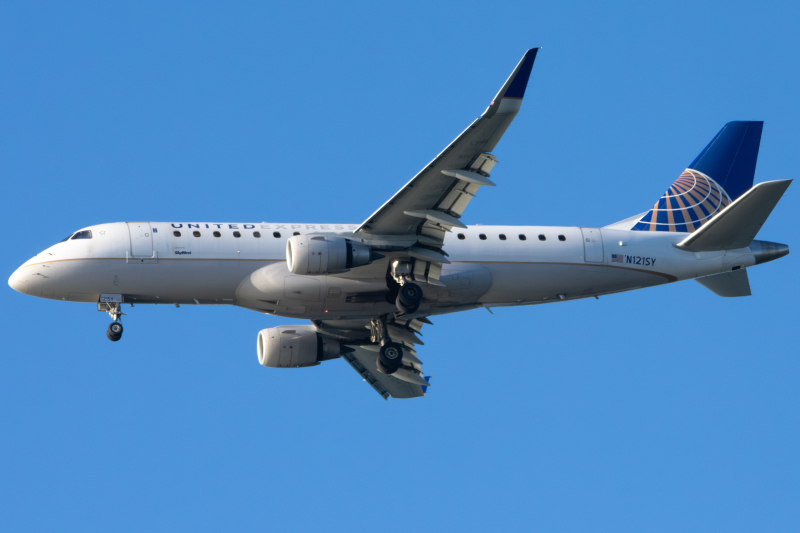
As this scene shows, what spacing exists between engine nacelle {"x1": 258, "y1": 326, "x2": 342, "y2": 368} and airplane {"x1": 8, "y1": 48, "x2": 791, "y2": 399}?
0.05 m

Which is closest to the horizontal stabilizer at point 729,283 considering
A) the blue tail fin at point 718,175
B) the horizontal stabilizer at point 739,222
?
the horizontal stabilizer at point 739,222

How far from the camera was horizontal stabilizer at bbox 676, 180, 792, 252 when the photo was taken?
40.6 m

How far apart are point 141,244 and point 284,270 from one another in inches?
208

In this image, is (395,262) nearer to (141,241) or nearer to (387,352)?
(387,352)

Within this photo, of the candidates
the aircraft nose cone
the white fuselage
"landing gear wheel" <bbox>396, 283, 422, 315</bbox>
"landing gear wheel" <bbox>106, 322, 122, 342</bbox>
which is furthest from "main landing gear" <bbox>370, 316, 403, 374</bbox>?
the aircraft nose cone

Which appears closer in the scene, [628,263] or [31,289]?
[31,289]

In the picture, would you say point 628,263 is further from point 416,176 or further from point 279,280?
point 279,280

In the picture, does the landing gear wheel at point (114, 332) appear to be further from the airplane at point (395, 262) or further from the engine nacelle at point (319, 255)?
the engine nacelle at point (319, 255)

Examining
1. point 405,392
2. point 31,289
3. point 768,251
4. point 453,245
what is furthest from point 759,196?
point 31,289

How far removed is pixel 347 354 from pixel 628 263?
13203 mm

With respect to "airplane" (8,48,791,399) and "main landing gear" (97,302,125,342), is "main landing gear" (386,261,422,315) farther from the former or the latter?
"main landing gear" (97,302,125,342)

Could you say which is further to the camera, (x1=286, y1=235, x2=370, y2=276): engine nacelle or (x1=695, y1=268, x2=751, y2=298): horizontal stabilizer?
(x1=695, y1=268, x2=751, y2=298): horizontal stabilizer

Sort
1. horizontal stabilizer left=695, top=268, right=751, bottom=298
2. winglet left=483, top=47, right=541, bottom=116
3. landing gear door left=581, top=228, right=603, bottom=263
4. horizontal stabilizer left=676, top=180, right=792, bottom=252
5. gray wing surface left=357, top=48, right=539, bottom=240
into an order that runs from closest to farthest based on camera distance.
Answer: winglet left=483, top=47, right=541, bottom=116 < gray wing surface left=357, top=48, right=539, bottom=240 < horizontal stabilizer left=676, top=180, right=792, bottom=252 < landing gear door left=581, top=228, right=603, bottom=263 < horizontal stabilizer left=695, top=268, right=751, bottom=298

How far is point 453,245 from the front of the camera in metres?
41.3
